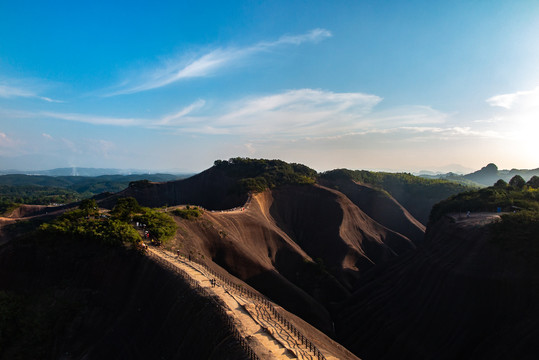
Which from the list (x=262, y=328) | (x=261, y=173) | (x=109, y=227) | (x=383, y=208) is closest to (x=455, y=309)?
(x=262, y=328)

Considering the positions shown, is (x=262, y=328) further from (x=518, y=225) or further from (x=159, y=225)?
(x=518, y=225)

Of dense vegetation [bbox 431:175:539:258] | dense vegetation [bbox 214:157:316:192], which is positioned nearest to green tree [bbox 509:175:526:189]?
dense vegetation [bbox 431:175:539:258]

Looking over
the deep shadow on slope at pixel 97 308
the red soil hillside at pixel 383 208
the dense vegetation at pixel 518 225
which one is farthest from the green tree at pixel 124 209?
the red soil hillside at pixel 383 208

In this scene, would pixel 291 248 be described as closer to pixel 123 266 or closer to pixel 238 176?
pixel 123 266

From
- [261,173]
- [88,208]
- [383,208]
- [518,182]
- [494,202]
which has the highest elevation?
[261,173]

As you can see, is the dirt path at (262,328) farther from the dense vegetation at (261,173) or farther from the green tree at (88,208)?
the dense vegetation at (261,173)
